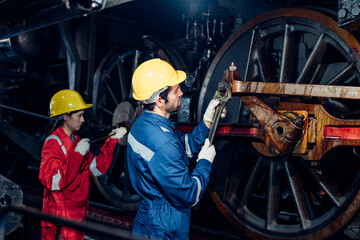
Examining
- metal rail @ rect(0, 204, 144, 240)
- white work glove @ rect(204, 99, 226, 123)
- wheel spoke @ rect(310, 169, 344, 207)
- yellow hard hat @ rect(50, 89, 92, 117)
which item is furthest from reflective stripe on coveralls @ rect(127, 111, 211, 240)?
yellow hard hat @ rect(50, 89, 92, 117)

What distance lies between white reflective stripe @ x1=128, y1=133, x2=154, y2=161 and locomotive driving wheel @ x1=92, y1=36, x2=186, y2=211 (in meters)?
1.42

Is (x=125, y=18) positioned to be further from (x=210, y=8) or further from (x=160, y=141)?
(x=160, y=141)

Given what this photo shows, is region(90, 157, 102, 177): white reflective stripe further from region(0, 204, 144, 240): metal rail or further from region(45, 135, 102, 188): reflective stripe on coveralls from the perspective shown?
region(0, 204, 144, 240): metal rail

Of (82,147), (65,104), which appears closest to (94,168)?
(82,147)

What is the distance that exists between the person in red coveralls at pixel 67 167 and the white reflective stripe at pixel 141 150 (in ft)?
3.16

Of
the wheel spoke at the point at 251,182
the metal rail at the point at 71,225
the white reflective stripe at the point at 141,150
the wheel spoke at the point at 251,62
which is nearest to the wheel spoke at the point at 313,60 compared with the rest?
the wheel spoke at the point at 251,62

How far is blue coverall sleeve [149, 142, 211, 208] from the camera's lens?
183 centimetres

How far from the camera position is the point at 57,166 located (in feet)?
9.05

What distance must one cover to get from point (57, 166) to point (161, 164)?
4.04 ft

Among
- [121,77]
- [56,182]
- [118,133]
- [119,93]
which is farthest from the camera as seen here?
[119,93]

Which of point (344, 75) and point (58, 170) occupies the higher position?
point (344, 75)

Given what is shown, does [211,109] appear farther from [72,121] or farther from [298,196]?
[72,121]

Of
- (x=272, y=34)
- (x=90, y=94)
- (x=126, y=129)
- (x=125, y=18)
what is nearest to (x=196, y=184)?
(x=272, y=34)

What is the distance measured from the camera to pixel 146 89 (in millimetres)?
2141
